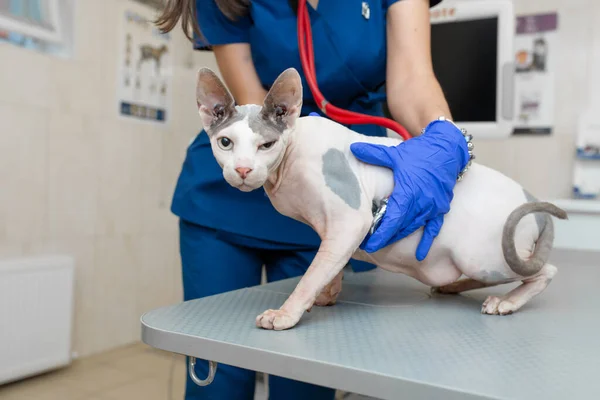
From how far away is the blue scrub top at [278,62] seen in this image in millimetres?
896

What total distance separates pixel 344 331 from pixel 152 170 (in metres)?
1.99

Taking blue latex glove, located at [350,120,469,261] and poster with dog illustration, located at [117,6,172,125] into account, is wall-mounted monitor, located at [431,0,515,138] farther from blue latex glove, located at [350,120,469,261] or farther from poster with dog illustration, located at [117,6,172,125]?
poster with dog illustration, located at [117,6,172,125]

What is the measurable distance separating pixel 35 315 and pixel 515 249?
174 cm

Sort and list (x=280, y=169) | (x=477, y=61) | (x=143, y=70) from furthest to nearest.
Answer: (x=143, y=70)
(x=477, y=61)
(x=280, y=169)

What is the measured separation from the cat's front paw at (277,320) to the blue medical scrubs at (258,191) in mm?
319

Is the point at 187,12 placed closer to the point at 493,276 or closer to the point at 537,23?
the point at 493,276

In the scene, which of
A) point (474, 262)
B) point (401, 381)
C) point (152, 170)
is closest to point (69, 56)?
point (152, 170)

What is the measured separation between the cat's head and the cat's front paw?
143mm

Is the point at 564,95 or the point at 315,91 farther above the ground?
the point at 564,95

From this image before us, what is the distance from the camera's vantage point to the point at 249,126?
22.9 inches

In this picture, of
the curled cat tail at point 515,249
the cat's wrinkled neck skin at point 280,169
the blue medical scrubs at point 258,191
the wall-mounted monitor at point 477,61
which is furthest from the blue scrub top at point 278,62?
the wall-mounted monitor at point 477,61

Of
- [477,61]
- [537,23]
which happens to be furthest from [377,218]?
[537,23]

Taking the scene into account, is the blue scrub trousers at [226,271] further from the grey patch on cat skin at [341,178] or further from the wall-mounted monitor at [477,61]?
the wall-mounted monitor at [477,61]

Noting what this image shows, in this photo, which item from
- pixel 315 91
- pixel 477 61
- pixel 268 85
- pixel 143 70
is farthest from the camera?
pixel 143 70
